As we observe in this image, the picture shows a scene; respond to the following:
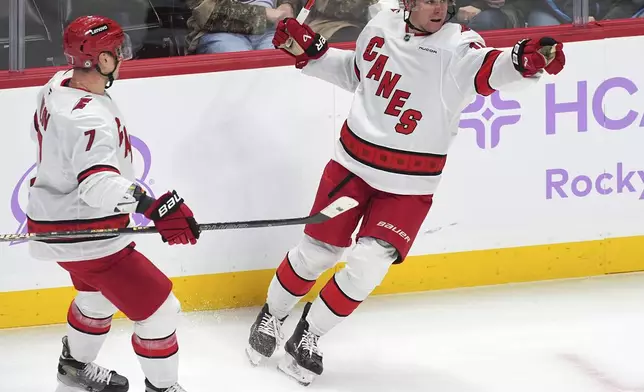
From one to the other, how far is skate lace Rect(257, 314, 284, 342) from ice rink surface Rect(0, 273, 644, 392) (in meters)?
0.08

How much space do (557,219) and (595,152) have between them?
0.29 metres

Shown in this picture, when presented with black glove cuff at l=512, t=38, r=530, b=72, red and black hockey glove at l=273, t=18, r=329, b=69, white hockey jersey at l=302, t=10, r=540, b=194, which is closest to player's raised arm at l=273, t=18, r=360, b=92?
red and black hockey glove at l=273, t=18, r=329, b=69

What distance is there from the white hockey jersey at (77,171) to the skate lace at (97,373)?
47cm

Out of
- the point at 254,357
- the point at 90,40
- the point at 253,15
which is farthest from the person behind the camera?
the point at 253,15

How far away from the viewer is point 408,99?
11.1 ft

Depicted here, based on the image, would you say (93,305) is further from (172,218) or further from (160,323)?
(172,218)

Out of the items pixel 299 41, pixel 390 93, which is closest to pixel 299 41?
pixel 299 41

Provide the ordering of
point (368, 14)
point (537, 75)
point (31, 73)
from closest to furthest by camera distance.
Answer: point (537, 75) < point (31, 73) < point (368, 14)

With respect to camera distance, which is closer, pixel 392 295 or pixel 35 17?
pixel 35 17

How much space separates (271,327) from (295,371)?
0.22 metres

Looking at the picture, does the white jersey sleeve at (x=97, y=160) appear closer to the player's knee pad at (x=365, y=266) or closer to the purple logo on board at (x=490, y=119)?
the player's knee pad at (x=365, y=266)

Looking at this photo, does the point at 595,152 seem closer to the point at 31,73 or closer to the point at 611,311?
the point at 611,311

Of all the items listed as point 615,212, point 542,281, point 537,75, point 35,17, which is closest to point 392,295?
point 542,281

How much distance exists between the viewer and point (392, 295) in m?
4.23
